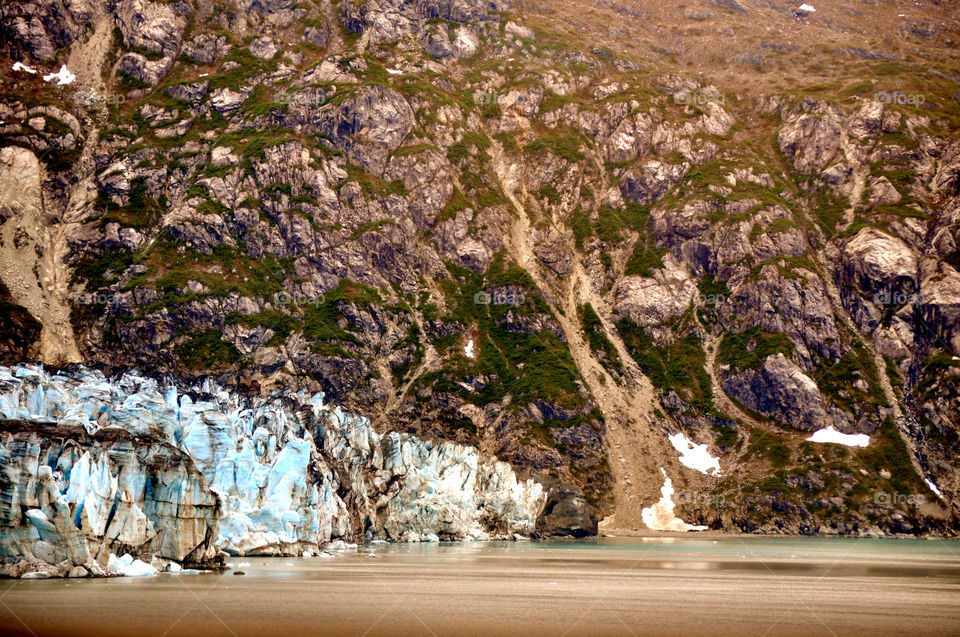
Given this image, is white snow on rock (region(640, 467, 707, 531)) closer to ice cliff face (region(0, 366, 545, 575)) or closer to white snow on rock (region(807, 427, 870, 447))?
ice cliff face (region(0, 366, 545, 575))

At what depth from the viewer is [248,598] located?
50844mm

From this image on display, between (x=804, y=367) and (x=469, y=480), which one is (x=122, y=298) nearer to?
(x=469, y=480)

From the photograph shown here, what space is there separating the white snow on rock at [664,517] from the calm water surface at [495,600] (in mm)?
81079

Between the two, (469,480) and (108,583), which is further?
(469,480)

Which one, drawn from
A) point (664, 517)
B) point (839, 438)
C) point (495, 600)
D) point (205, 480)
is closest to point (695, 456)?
point (664, 517)

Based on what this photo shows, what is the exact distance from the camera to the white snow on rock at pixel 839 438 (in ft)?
597

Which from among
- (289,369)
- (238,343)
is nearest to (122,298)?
(238,343)

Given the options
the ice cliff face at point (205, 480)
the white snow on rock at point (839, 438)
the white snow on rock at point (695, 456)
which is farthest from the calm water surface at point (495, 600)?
the white snow on rock at point (839, 438)

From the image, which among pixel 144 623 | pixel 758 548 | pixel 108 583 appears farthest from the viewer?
pixel 758 548

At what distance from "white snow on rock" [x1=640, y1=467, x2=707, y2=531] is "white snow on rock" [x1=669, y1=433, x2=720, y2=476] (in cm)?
1136

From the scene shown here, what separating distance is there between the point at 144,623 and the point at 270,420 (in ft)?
225

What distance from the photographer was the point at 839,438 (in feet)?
607

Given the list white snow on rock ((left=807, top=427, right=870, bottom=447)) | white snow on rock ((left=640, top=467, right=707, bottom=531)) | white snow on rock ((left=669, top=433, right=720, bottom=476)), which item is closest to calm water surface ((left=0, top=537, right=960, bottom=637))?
white snow on rock ((left=640, top=467, right=707, bottom=531))

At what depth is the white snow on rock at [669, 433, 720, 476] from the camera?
594 ft
